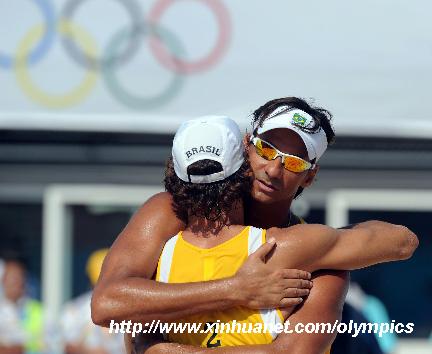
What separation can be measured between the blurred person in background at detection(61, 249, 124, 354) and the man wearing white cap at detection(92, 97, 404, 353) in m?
3.56

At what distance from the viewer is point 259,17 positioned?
5871 millimetres

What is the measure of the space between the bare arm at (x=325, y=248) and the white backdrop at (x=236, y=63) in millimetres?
3191

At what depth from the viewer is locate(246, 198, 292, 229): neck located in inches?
Result: 112

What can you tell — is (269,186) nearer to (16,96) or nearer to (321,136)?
(321,136)

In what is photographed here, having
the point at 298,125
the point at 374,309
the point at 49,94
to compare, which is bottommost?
the point at 374,309

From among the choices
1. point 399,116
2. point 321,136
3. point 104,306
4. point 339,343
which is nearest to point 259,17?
point 399,116

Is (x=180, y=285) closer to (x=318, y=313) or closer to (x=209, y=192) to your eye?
(x=209, y=192)

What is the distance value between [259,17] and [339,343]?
6.13ft

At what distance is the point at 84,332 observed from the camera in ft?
20.7

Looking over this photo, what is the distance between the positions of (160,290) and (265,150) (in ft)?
1.54

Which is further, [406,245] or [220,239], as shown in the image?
[406,245]

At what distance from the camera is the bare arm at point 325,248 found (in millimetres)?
2617

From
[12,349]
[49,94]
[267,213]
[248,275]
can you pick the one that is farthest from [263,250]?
[12,349]

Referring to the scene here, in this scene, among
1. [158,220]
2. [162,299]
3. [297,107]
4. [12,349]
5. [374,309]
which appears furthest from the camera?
[12,349]
